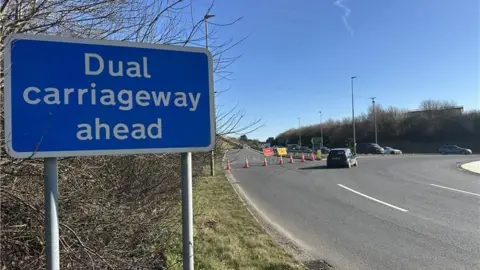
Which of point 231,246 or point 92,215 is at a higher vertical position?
point 92,215

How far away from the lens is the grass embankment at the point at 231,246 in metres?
4.81

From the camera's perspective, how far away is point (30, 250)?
276 cm

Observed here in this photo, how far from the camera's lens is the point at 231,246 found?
5.60 meters

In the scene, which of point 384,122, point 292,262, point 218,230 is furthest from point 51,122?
point 384,122

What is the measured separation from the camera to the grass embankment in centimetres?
481

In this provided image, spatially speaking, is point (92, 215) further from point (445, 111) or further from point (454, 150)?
point (445, 111)

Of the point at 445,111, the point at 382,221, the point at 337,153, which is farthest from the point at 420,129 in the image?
the point at 382,221

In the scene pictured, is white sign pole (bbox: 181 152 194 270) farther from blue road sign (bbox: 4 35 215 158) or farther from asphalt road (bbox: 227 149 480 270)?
asphalt road (bbox: 227 149 480 270)

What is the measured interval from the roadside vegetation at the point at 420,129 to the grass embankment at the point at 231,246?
62506 mm

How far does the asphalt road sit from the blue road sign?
4.46m

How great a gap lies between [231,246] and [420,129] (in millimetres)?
90050

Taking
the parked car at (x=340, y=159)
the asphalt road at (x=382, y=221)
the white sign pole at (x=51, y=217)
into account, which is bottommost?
the asphalt road at (x=382, y=221)

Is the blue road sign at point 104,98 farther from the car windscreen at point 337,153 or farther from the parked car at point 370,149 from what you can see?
the parked car at point 370,149

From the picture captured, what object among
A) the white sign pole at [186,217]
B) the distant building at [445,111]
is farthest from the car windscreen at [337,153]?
the distant building at [445,111]
